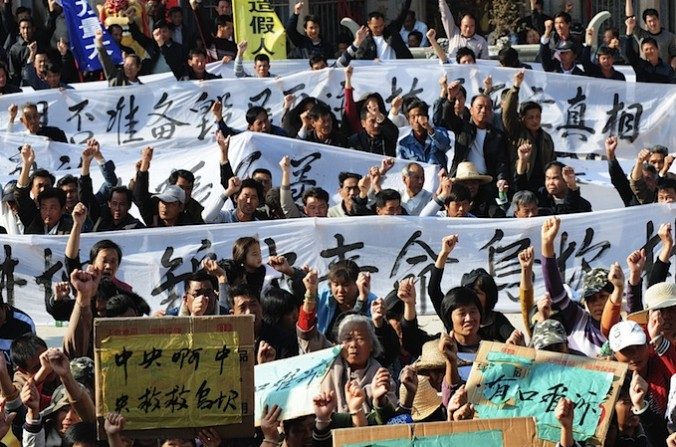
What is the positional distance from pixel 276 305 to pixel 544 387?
2.01 metres

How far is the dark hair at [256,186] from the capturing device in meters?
13.0

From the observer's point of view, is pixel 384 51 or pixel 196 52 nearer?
pixel 196 52

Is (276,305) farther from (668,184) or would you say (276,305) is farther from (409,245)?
(668,184)

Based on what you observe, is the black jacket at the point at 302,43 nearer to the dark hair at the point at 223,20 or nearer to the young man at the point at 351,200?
the dark hair at the point at 223,20

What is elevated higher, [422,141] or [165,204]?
[422,141]

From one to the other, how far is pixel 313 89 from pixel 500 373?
27.9 ft

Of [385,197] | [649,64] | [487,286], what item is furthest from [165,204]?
[649,64]

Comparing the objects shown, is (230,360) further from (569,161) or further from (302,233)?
(569,161)

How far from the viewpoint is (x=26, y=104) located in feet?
51.8

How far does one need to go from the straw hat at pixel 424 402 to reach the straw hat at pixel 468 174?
456 cm

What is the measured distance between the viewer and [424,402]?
8789 mm

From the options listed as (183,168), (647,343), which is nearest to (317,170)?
(183,168)

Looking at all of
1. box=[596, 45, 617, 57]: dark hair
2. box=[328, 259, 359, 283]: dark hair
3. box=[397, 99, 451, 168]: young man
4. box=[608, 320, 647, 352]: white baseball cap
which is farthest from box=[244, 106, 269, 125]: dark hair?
box=[608, 320, 647, 352]: white baseball cap

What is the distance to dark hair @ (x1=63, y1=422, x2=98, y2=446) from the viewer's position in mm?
8203
